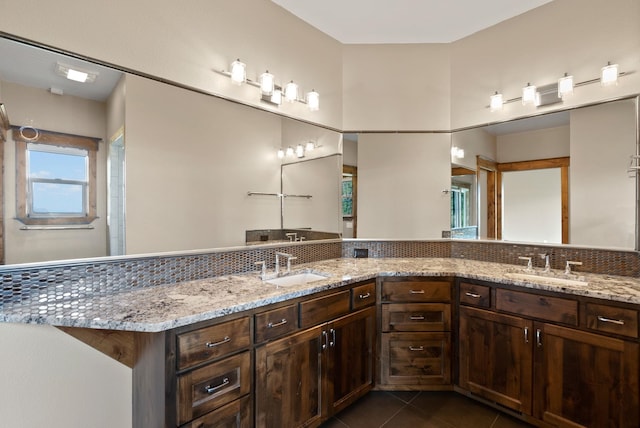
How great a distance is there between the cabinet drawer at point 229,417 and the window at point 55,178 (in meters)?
1.08

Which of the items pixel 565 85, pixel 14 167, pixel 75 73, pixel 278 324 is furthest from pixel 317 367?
pixel 565 85

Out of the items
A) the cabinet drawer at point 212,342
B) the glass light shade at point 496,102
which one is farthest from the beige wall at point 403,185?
the cabinet drawer at point 212,342

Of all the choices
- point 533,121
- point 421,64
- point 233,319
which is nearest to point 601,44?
point 533,121

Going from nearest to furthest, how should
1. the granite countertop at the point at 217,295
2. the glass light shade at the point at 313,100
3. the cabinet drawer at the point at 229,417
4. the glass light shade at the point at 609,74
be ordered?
the granite countertop at the point at 217,295
the cabinet drawer at the point at 229,417
the glass light shade at the point at 609,74
the glass light shade at the point at 313,100

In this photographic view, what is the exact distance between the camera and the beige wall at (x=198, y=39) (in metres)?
1.37

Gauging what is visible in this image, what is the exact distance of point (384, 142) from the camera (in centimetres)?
275

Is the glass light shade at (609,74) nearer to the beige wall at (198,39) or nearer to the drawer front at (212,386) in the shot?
the beige wall at (198,39)

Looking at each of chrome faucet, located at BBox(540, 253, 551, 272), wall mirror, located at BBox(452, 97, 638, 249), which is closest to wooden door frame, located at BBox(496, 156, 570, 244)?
wall mirror, located at BBox(452, 97, 638, 249)

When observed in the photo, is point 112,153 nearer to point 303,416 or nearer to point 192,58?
point 192,58

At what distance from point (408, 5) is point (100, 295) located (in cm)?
280

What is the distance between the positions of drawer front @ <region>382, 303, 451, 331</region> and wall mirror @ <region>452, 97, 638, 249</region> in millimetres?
888

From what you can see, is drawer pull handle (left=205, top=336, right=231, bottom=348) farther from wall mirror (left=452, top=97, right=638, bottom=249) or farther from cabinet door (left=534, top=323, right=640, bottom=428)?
wall mirror (left=452, top=97, right=638, bottom=249)

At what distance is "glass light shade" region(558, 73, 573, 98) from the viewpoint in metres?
2.07

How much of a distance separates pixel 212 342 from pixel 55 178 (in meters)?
1.05
